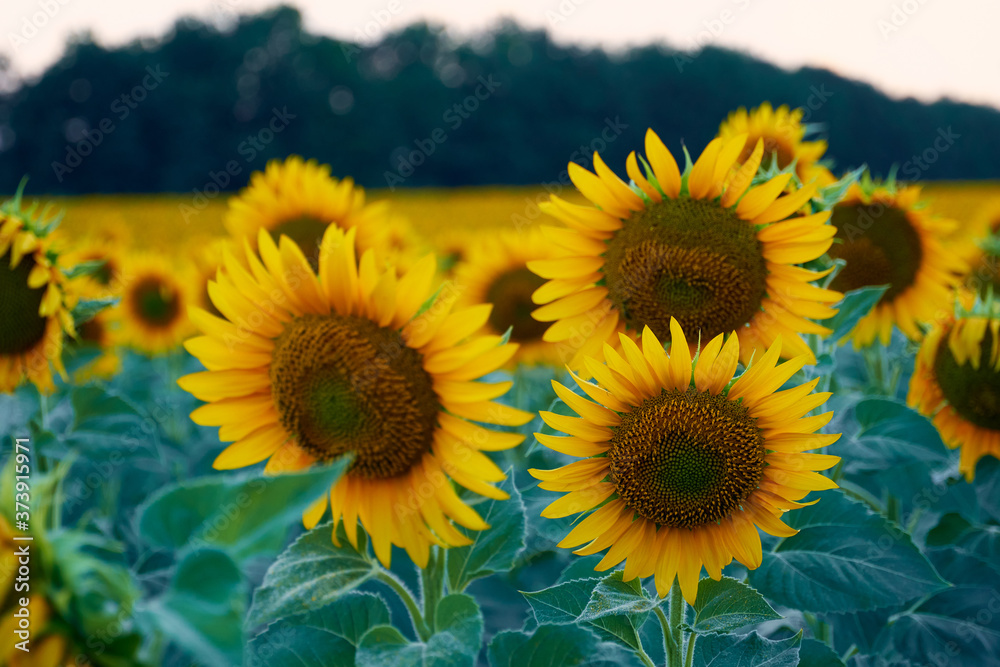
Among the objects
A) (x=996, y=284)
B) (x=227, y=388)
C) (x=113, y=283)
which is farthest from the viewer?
(x=113, y=283)

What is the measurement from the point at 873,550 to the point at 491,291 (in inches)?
107

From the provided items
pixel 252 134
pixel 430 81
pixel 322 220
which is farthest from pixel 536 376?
pixel 430 81

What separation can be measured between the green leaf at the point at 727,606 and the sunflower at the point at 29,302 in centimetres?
205

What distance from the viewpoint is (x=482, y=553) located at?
151cm

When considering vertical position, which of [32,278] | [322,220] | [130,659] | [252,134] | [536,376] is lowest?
[252,134]

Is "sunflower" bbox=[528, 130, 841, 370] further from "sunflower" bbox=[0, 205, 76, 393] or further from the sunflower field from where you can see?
"sunflower" bbox=[0, 205, 76, 393]

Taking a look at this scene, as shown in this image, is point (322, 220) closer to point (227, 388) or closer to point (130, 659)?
point (227, 388)

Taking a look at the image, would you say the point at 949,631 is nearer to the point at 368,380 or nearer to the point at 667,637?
the point at 667,637

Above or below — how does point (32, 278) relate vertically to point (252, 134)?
above

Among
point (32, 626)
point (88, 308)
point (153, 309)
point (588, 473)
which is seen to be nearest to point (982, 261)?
point (588, 473)

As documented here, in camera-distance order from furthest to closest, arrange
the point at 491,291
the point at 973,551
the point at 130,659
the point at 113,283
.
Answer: the point at 113,283 → the point at 491,291 → the point at 973,551 → the point at 130,659

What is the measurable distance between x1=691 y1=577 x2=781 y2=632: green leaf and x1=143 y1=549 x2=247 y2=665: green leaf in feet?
2.76

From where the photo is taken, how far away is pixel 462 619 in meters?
1.25

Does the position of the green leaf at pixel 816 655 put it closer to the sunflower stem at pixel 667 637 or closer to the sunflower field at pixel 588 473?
the sunflower field at pixel 588 473
